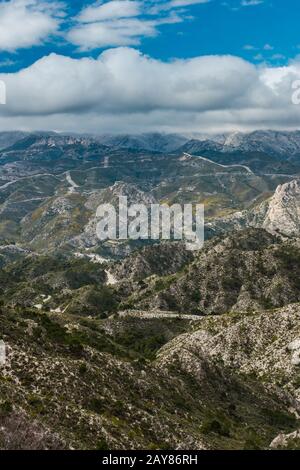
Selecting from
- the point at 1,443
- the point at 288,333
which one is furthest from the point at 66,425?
the point at 288,333

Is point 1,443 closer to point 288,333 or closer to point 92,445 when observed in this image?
point 92,445

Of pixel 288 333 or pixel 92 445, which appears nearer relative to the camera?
pixel 92 445

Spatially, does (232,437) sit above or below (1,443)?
below

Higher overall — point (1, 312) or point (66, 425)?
point (1, 312)
